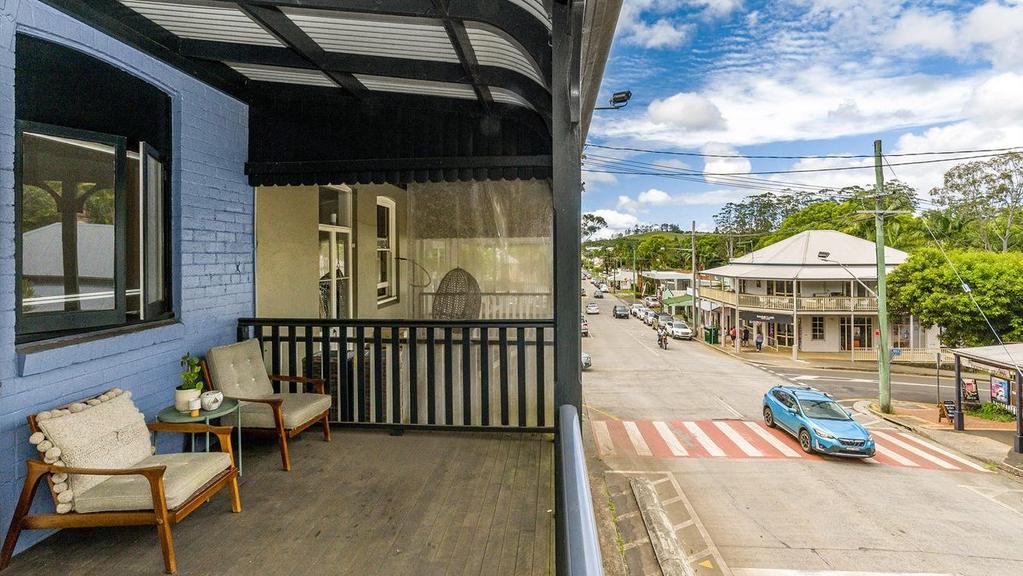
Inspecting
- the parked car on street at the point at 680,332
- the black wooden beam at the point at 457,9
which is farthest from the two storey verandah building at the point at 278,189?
the parked car on street at the point at 680,332

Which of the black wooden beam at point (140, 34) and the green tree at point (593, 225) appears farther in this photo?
the green tree at point (593, 225)

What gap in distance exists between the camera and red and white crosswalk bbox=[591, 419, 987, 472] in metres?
10.8

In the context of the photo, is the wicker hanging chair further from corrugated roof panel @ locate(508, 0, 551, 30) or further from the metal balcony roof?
corrugated roof panel @ locate(508, 0, 551, 30)

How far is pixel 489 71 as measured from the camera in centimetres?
302

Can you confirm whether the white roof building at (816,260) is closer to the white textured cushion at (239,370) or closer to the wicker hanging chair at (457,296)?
the wicker hanging chair at (457,296)

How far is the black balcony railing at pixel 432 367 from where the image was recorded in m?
3.57

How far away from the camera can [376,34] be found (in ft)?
8.70

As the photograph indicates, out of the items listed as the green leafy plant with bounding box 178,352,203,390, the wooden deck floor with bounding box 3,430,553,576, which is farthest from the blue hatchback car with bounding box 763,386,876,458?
the green leafy plant with bounding box 178,352,203,390

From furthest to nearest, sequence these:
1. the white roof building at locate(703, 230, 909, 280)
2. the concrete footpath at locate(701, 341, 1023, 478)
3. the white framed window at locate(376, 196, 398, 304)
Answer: the white roof building at locate(703, 230, 909, 280) < the concrete footpath at locate(701, 341, 1023, 478) < the white framed window at locate(376, 196, 398, 304)

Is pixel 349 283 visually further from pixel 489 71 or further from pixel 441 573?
pixel 441 573

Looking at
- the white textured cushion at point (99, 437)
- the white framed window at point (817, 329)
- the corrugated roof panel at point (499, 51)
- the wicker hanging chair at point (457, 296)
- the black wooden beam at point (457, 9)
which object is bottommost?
the white framed window at point (817, 329)

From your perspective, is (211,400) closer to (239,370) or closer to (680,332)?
(239,370)

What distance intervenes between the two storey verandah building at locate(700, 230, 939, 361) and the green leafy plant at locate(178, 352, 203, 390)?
23587 mm

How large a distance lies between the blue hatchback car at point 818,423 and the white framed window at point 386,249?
9.72 metres
